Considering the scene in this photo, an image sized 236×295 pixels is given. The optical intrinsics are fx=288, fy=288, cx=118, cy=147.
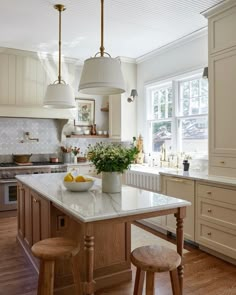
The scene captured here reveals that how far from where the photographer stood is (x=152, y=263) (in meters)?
1.78

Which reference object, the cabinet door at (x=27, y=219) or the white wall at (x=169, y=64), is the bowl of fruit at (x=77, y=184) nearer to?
the cabinet door at (x=27, y=219)

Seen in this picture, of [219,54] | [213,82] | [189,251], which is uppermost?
[219,54]

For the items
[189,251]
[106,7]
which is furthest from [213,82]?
[189,251]

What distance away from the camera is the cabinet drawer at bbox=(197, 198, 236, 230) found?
9.87 feet

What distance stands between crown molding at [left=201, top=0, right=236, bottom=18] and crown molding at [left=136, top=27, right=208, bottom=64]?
0.59 metres

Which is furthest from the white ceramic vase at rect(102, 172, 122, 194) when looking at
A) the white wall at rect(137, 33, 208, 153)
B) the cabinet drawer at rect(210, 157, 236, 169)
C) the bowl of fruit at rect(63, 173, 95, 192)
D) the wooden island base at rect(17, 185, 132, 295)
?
the white wall at rect(137, 33, 208, 153)

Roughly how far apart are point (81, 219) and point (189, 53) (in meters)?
3.59

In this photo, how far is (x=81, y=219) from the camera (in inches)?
69.7

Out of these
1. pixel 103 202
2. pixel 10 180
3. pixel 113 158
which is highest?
pixel 113 158

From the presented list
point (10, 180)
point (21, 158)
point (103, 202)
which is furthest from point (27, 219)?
point (21, 158)

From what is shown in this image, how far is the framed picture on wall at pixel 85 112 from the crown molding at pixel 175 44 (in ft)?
4.33

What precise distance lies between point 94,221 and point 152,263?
1.45 feet

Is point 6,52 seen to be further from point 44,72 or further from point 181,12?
point 181,12

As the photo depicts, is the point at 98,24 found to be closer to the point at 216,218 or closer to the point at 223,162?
the point at 223,162
